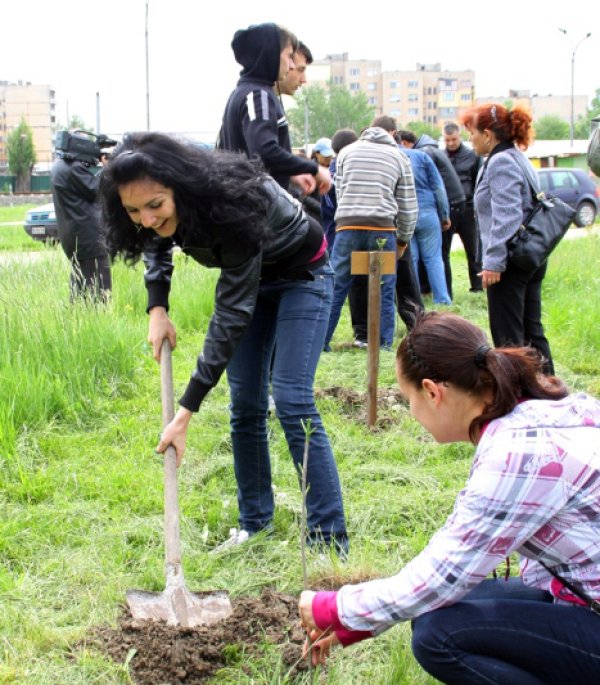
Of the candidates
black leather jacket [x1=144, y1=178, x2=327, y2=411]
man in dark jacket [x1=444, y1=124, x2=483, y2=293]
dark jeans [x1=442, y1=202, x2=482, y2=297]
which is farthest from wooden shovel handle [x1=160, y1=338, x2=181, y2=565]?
man in dark jacket [x1=444, y1=124, x2=483, y2=293]

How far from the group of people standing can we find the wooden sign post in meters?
0.78

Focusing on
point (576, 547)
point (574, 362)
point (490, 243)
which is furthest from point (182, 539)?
point (574, 362)

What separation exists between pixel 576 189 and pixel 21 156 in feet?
119

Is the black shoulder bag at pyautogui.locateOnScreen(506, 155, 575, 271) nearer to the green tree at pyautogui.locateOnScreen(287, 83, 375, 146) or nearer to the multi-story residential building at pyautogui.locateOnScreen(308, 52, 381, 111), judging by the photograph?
the green tree at pyautogui.locateOnScreen(287, 83, 375, 146)

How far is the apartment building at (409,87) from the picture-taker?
111875 mm

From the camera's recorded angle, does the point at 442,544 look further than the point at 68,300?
No

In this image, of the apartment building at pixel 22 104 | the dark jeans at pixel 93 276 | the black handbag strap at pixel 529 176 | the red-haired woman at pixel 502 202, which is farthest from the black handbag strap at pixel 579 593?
the apartment building at pixel 22 104

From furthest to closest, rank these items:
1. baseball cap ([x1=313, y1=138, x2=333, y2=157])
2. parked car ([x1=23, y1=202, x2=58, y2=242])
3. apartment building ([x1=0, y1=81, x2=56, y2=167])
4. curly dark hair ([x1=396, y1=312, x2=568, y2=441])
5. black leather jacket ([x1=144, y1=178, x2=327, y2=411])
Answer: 1. apartment building ([x1=0, y1=81, x2=56, y2=167])
2. parked car ([x1=23, y1=202, x2=58, y2=242])
3. baseball cap ([x1=313, y1=138, x2=333, y2=157])
4. black leather jacket ([x1=144, y1=178, x2=327, y2=411])
5. curly dark hair ([x1=396, y1=312, x2=568, y2=441])

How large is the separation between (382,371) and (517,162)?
74.7 inches

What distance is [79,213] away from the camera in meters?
6.66

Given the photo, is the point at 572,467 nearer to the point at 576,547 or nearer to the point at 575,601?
the point at 576,547

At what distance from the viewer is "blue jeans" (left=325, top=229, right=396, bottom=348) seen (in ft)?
21.1

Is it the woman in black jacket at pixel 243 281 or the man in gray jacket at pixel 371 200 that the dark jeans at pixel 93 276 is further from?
the woman in black jacket at pixel 243 281

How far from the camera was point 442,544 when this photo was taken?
1.83 metres
